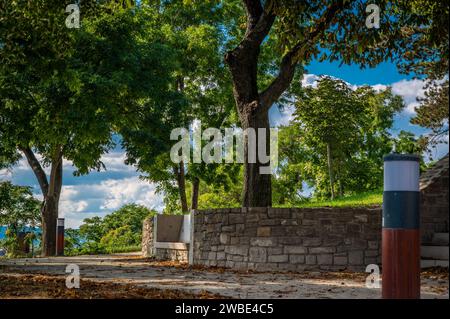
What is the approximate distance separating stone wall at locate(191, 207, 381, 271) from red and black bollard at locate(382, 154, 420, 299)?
281 inches

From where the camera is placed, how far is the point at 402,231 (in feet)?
13.4

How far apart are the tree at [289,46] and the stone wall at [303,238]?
121 cm

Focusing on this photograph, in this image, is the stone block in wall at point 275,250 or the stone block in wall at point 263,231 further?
the stone block in wall at point 263,231

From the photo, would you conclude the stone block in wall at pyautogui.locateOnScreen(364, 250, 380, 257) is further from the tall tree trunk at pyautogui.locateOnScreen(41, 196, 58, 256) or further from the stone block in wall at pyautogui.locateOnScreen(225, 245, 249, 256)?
the tall tree trunk at pyautogui.locateOnScreen(41, 196, 58, 256)

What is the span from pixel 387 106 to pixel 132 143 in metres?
16.0

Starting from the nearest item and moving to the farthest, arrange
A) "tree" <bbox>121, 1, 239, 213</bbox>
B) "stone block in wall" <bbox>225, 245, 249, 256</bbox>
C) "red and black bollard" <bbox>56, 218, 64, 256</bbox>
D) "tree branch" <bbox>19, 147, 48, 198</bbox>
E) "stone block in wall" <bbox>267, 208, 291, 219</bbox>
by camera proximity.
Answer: "stone block in wall" <bbox>267, 208, 291, 219</bbox>
"stone block in wall" <bbox>225, 245, 249, 256</bbox>
"red and black bollard" <bbox>56, 218, 64, 256</bbox>
"tree branch" <bbox>19, 147, 48, 198</bbox>
"tree" <bbox>121, 1, 239, 213</bbox>

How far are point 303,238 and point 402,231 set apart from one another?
7379 mm

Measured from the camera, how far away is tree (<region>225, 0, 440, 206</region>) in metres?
12.1

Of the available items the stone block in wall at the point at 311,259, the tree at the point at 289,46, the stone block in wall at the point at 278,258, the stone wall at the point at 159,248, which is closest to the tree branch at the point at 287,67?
the tree at the point at 289,46

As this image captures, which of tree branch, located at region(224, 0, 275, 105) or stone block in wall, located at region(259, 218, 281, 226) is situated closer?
stone block in wall, located at region(259, 218, 281, 226)

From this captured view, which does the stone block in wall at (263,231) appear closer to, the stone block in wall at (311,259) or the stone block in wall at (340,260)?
the stone block in wall at (311,259)

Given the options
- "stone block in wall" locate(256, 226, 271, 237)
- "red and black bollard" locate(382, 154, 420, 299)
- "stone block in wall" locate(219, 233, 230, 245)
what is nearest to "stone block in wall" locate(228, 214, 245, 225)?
"stone block in wall" locate(219, 233, 230, 245)

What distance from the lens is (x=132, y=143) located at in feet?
70.8

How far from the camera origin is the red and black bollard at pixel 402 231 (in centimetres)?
409
